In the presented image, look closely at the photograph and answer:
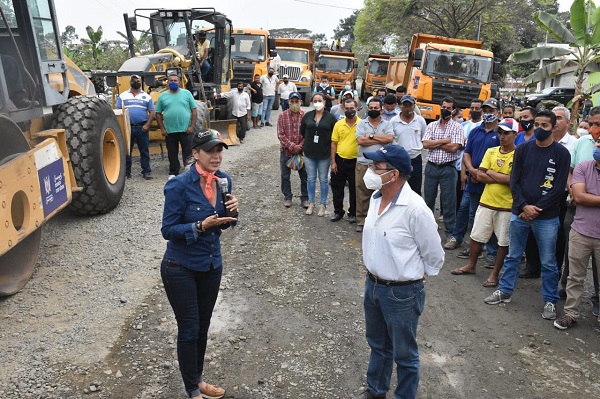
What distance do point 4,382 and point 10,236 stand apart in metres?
1.25

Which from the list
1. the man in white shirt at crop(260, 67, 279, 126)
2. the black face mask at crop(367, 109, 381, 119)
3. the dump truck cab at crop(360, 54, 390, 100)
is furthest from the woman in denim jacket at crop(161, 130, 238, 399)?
the dump truck cab at crop(360, 54, 390, 100)

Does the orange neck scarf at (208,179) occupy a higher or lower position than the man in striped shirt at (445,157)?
higher

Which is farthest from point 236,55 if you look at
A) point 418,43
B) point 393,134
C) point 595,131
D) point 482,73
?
point 595,131

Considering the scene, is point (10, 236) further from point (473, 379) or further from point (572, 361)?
point (572, 361)

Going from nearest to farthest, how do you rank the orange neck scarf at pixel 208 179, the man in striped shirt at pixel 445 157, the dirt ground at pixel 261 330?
the orange neck scarf at pixel 208 179 → the dirt ground at pixel 261 330 → the man in striped shirt at pixel 445 157

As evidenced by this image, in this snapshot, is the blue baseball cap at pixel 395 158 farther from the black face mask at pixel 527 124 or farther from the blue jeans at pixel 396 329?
the black face mask at pixel 527 124

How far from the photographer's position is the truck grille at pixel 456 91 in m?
16.1

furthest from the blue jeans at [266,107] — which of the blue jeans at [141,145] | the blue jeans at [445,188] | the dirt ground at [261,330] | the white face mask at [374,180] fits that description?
the white face mask at [374,180]

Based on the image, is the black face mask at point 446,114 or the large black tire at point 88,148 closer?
the large black tire at point 88,148

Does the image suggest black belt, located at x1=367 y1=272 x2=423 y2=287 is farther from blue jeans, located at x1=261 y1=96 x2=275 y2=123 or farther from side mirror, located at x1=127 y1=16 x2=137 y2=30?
blue jeans, located at x1=261 y1=96 x2=275 y2=123

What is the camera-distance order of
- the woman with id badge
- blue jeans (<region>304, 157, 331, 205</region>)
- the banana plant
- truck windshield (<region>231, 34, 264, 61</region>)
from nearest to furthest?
1. the woman with id badge
2. blue jeans (<region>304, 157, 331, 205</region>)
3. the banana plant
4. truck windshield (<region>231, 34, 264, 61</region>)

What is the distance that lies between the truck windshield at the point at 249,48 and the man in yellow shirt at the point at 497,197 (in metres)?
13.9

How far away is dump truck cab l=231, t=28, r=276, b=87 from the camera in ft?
58.9

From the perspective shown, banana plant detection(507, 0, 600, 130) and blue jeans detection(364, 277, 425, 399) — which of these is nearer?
blue jeans detection(364, 277, 425, 399)
